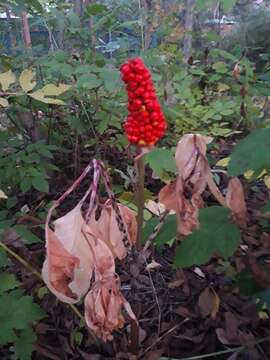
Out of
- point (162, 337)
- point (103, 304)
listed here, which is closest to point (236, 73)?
point (162, 337)

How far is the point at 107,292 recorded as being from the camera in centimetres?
99

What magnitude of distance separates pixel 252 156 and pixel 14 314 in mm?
688

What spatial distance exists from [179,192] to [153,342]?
23.2 inches

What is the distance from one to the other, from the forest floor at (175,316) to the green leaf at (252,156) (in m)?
0.29

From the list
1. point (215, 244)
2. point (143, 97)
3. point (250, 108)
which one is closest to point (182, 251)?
point (215, 244)

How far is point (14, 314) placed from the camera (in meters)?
1.18

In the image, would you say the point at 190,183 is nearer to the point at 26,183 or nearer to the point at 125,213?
the point at 125,213

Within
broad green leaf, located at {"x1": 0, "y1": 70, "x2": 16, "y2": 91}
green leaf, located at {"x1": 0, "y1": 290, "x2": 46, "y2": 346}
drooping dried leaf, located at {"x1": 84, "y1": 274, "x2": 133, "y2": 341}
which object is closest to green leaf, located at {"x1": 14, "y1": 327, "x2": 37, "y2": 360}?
green leaf, located at {"x1": 0, "y1": 290, "x2": 46, "y2": 346}

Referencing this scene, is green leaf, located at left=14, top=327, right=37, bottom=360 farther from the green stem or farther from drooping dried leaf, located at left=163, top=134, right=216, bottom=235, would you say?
drooping dried leaf, located at left=163, top=134, right=216, bottom=235

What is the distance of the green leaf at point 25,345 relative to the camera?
1257mm

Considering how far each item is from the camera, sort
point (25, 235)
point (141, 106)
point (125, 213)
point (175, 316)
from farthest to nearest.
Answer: point (175, 316) < point (25, 235) < point (125, 213) < point (141, 106)

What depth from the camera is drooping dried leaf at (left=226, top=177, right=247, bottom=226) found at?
3.60 ft

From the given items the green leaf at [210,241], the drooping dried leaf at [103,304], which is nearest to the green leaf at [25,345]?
the drooping dried leaf at [103,304]

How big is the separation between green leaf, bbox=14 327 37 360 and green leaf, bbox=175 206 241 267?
1.50 ft
